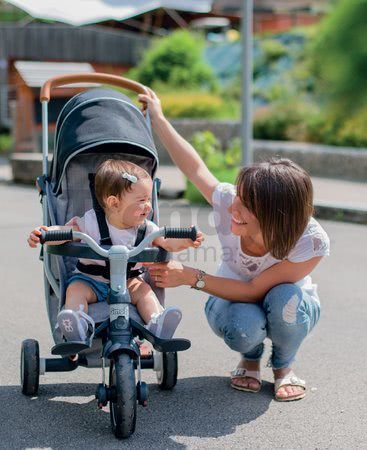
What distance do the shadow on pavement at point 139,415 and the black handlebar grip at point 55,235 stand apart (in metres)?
0.82

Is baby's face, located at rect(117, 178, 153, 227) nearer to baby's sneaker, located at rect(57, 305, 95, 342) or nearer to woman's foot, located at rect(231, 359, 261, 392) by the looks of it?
baby's sneaker, located at rect(57, 305, 95, 342)

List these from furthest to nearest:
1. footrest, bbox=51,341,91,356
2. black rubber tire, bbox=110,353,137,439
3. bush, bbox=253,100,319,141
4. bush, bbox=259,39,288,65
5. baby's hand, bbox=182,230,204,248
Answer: bush, bbox=259,39,288,65, bush, bbox=253,100,319,141, baby's hand, bbox=182,230,204,248, footrest, bbox=51,341,91,356, black rubber tire, bbox=110,353,137,439

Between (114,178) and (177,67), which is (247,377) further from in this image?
(177,67)

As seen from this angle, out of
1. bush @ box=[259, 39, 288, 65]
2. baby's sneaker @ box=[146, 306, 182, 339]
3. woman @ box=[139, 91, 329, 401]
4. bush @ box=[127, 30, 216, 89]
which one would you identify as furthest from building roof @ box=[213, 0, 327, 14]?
baby's sneaker @ box=[146, 306, 182, 339]

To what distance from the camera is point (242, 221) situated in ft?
13.0

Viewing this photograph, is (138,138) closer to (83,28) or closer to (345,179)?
(345,179)

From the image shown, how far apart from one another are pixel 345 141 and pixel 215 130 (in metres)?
2.88

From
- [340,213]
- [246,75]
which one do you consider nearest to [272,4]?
[246,75]

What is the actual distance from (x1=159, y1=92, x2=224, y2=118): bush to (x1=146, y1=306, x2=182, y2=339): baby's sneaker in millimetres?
14640

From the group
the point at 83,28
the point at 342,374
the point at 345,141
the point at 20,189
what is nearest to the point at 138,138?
the point at 342,374

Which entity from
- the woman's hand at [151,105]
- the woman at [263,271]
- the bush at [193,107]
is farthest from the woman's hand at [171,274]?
the bush at [193,107]

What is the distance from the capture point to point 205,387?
14.3 ft

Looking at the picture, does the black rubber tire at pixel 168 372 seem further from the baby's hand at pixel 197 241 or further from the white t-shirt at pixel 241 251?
the baby's hand at pixel 197 241

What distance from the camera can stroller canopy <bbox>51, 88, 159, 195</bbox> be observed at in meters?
4.16
